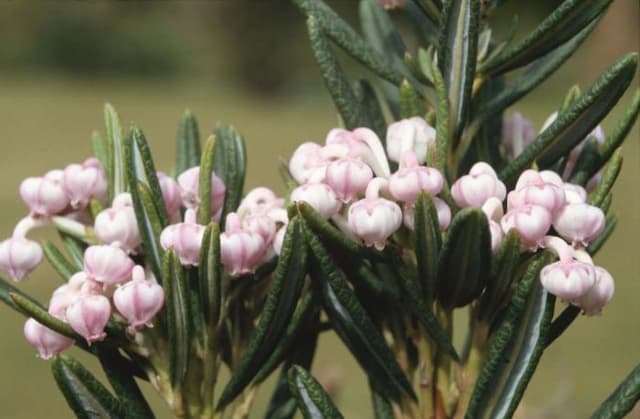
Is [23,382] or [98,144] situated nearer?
[98,144]

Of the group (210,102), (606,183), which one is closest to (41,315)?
(606,183)

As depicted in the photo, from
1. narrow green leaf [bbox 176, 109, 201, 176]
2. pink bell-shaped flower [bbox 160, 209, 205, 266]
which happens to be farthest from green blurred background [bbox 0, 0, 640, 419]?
pink bell-shaped flower [bbox 160, 209, 205, 266]

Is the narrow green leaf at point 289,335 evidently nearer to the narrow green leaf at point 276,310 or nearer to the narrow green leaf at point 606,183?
the narrow green leaf at point 276,310

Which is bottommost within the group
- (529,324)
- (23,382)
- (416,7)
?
(23,382)

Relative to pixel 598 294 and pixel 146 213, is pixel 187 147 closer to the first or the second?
pixel 146 213

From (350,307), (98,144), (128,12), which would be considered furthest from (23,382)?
(128,12)

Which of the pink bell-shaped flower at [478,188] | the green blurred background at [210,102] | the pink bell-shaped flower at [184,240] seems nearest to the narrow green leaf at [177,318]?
A: the pink bell-shaped flower at [184,240]

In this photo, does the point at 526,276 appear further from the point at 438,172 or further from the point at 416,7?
the point at 416,7
